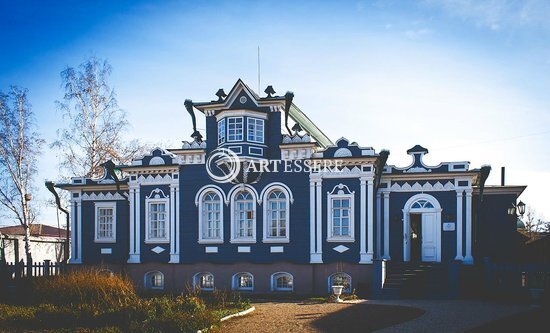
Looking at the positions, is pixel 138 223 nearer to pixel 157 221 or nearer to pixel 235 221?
pixel 157 221

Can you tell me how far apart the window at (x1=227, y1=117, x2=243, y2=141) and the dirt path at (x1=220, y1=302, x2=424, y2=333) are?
6.93 m

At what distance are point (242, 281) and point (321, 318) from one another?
7.92 m

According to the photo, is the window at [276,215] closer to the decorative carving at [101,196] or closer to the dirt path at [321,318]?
the dirt path at [321,318]

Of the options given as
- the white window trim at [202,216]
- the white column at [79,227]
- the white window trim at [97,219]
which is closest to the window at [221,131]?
the white window trim at [202,216]

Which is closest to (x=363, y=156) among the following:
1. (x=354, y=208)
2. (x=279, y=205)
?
(x=354, y=208)

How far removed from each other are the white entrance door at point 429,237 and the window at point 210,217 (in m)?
7.81

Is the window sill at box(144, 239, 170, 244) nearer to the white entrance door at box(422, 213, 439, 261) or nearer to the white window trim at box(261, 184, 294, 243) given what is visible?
the white window trim at box(261, 184, 294, 243)

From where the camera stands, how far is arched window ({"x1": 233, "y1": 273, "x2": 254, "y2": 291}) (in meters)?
22.0

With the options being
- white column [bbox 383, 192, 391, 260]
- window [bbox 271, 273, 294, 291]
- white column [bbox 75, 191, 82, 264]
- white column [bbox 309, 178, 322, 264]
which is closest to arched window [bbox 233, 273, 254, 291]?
window [bbox 271, 273, 294, 291]

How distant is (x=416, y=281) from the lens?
20.2m

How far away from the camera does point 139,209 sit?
2320 centimetres

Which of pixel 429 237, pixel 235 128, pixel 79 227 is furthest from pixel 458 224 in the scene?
pixel 79 227

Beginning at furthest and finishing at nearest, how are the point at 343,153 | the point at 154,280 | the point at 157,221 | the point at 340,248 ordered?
the point at 154,280 < the point at 157,221 < the point at 343,153 < the point at 340,248

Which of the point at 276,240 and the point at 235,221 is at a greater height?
the point at 235,221
